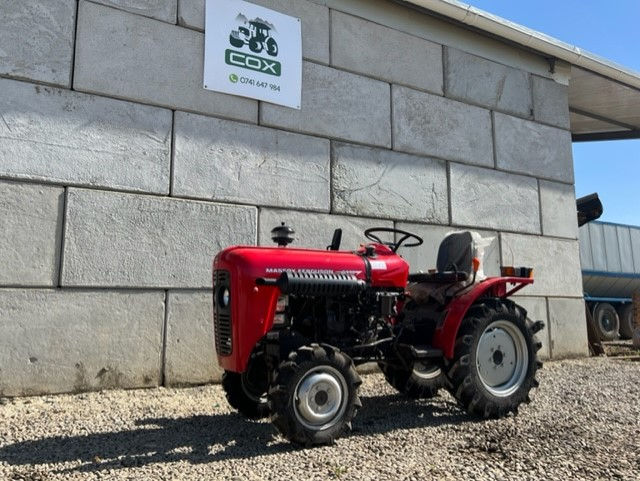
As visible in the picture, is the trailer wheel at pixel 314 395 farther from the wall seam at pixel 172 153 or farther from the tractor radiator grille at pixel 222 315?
the wall seam at pixel 172 153

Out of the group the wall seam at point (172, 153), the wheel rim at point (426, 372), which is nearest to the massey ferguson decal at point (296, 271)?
the wheel rim at point (426, 372)

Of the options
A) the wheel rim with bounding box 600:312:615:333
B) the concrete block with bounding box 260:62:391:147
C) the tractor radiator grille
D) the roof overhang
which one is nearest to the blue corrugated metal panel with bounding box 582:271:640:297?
the wheel rim with bounding box 600:312:615:333

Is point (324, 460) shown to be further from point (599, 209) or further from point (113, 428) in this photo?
point (599, 209)

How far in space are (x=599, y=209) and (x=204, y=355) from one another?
793cm

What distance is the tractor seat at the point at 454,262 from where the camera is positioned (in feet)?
15.0

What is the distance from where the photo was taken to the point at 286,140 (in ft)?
20.0

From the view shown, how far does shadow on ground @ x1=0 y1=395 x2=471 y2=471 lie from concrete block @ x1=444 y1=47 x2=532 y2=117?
4.72 meters

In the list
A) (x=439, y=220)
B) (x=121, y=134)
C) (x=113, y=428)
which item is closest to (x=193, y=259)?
(x=121, y=134)

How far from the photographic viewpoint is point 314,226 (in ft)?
20.2

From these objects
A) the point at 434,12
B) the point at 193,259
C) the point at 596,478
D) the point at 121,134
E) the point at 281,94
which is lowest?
the point at 596,478

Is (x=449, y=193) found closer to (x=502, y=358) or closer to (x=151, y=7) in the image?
(x=502, y=358)

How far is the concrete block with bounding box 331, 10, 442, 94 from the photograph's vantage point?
21.8ft

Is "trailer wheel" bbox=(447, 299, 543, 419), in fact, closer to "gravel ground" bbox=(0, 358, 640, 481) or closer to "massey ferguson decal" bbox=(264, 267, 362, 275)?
"gravel ground" bbox=(0, 358, 640, 481)

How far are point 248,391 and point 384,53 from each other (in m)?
4.69
